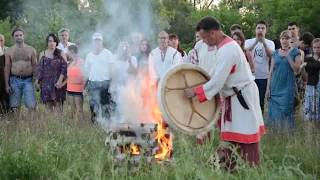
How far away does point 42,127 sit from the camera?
916 cm

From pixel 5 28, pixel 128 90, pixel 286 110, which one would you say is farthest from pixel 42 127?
pixel 5 28

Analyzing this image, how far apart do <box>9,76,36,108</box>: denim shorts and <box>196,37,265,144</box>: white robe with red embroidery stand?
5.40 meters

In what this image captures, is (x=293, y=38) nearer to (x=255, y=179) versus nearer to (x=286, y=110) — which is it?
(x=286, y=110)

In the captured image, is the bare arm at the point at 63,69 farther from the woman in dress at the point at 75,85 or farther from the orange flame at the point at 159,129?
the orange flame at the point at 159,129

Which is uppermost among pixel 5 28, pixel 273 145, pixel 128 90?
pixel 5 28

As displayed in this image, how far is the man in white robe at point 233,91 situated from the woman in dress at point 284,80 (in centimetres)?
312

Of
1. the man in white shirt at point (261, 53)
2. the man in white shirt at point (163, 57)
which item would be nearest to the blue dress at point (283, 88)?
the man in white shirt at point (261, 53)

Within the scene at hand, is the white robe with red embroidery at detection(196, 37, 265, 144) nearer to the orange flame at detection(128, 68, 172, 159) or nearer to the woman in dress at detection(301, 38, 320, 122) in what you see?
the orange flame at detection(128, 68, 172, 159)

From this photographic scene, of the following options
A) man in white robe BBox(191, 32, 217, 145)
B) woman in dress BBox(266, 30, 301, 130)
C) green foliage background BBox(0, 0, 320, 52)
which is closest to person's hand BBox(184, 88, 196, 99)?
man in white robe BBox(191, 32, 217, 145)

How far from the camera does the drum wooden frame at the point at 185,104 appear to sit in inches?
248

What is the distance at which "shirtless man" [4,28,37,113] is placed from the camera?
425 inches

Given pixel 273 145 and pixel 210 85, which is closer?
pixel 210 85

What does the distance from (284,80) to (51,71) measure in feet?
14.8

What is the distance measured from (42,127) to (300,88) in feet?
15.9
